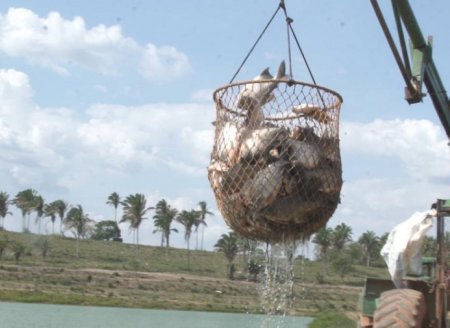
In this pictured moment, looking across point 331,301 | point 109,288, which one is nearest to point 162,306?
point 109,288

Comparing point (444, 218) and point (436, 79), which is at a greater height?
point (436, 79)

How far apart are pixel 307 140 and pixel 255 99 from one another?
493 mm

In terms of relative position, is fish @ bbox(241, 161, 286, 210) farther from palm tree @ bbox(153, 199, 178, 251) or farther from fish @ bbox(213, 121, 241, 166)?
palm tree @ bbox(153, 199, 178, 251)

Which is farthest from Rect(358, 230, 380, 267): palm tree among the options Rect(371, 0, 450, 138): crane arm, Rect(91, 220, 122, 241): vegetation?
Rect(371, 0, 450, 138): crane arm

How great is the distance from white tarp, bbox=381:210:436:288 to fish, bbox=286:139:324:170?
1.67 metres

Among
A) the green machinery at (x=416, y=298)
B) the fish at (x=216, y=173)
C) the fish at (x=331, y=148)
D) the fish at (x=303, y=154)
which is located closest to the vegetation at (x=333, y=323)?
the green machinery at (x=416, y=298)

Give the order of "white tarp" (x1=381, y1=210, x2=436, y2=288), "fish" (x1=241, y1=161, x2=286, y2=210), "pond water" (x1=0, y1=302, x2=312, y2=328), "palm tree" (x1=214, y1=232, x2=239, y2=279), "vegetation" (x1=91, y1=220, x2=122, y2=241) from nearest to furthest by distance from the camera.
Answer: "fish" (x1=241, y1=161, x2=286, y2=210)
"white tarp" (x1=381, y1=210, x2=436, y2=288)
"pond water" (x1=0, y1=302, x2=312, y2=328)
"palm tree" (x1=214, y1=232, x2=239, y2=279)
"vegetation" (x1=91, y1=220, x2=122, y2=241)

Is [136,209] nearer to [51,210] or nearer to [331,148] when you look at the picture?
[51,210]

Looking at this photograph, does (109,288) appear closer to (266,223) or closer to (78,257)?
(78,257)

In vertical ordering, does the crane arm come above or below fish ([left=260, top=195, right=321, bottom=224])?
above

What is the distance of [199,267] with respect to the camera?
7644 centimetres

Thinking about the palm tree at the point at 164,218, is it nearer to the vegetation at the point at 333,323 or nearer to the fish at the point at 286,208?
the vegetation at the point at 333,323

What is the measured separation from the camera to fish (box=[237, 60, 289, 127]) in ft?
18.6

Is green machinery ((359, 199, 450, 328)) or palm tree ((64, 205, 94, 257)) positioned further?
palm tree ((64, 205, 94, 257))
